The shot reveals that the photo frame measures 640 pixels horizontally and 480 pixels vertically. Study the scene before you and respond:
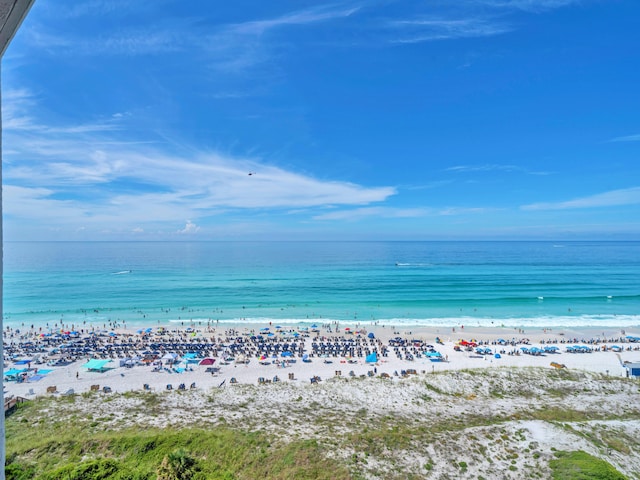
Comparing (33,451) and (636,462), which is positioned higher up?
(33,451)

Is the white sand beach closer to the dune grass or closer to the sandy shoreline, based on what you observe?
the sandy shoreline

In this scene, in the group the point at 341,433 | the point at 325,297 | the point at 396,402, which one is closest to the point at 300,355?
the point at 396,402

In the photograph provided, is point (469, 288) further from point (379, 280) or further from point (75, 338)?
point (75, 338)

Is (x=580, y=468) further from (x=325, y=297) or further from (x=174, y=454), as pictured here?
(x=325, y=297)

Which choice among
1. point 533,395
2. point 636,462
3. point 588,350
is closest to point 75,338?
point 533,395

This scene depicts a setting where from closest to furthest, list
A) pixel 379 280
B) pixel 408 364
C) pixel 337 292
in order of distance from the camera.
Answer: pixel 408 364 → pixel 337 292 → pixel 379 280

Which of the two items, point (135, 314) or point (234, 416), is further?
point (135, 314)

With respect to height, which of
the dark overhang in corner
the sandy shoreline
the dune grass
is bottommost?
the sandy shoreline

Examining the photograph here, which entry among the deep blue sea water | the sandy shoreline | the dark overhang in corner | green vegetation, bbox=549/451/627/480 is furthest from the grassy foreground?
the deep blue sea water
